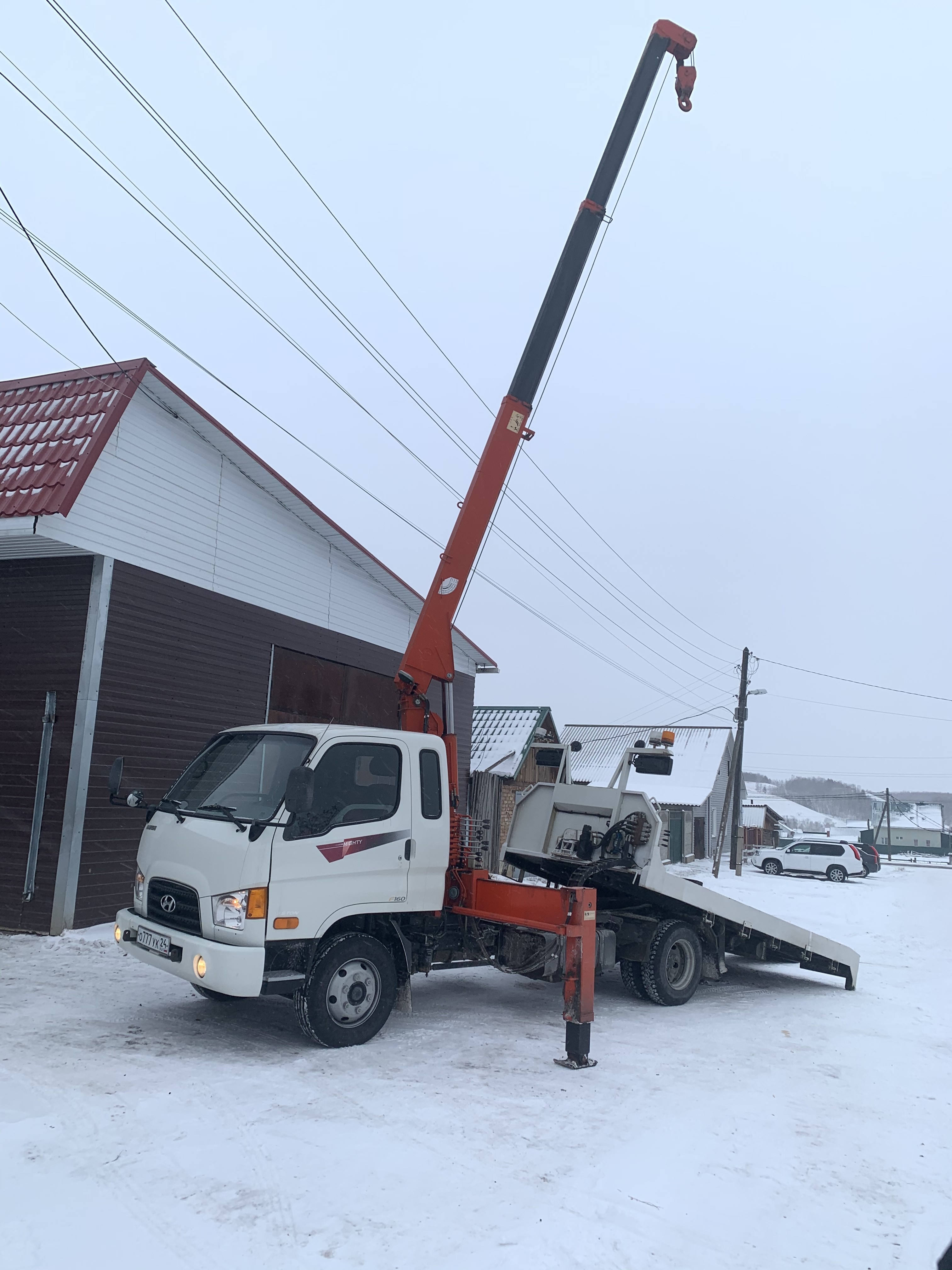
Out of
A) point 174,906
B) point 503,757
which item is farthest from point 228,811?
point 503,757

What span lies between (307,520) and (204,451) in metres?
2.32

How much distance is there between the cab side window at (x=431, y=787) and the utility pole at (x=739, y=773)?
26.8 meters

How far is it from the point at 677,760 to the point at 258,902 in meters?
40.6

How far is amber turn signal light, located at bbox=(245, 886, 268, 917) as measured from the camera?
603cm

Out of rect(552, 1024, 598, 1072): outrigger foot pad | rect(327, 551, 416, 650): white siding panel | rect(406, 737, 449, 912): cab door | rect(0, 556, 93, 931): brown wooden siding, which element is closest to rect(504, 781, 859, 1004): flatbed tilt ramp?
rect(406, 737, 449, 912): cab door

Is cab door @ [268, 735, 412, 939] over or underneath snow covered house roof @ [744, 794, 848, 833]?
over

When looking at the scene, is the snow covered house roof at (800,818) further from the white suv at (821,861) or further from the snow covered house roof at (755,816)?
the white suv at (821,861)

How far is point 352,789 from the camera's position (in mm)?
6859

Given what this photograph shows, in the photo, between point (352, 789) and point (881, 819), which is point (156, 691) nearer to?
point (352, 789)

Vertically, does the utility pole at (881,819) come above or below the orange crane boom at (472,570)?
below

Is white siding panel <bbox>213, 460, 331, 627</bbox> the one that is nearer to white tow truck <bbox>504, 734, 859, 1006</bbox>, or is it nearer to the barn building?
the barn building

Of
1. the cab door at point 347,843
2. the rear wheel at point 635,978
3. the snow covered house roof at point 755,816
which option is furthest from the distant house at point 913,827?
the cab door at point 347,843

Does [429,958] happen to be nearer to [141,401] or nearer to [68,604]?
[68,604]

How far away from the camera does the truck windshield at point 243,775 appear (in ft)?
21.4
